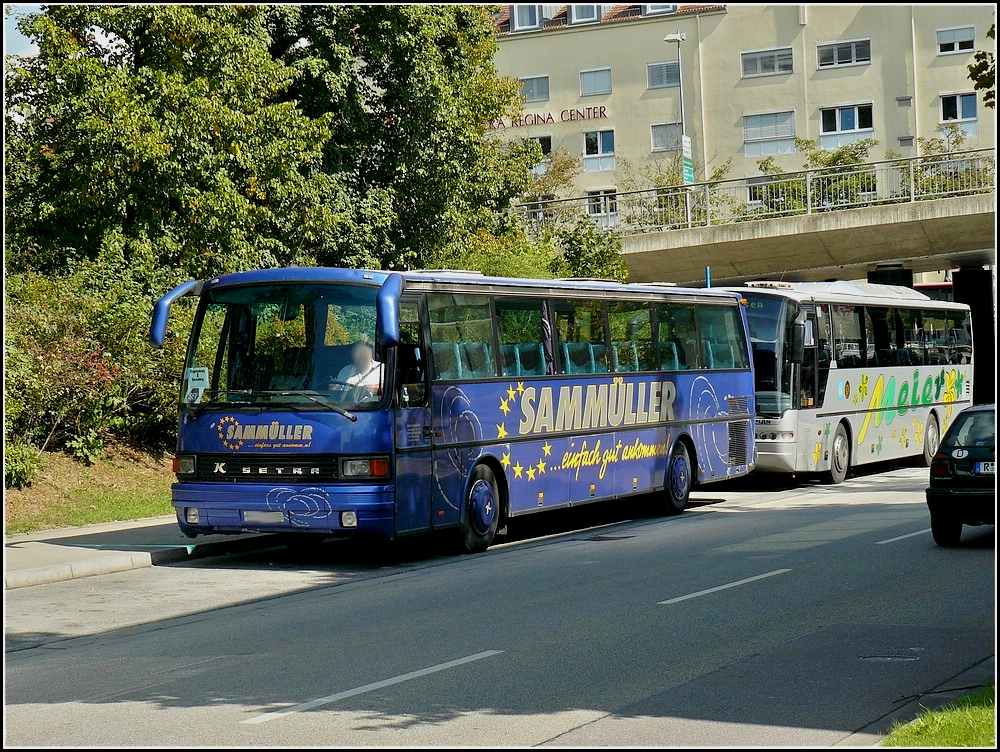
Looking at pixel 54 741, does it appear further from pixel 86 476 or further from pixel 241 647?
pixel 86 476

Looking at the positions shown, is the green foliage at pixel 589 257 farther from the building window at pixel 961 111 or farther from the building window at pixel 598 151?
the building window at pixel 598 151

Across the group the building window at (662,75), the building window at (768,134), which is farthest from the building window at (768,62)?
the building window at (662,75)

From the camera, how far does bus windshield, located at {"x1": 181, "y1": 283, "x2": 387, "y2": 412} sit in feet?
46.0

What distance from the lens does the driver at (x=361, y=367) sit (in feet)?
46.0

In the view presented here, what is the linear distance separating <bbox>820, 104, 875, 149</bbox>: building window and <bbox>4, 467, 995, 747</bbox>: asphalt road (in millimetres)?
48227

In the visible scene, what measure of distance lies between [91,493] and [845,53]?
50836 millimetres

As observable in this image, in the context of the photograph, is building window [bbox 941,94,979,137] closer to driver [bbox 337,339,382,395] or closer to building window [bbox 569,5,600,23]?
building window [bbox 569,5,600,23]

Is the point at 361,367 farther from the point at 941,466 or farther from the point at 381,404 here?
the point at 941,466

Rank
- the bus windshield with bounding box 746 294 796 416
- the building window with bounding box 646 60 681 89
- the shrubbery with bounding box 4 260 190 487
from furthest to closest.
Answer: the building window with bounding box 646 60 681 89 → the bus windshield with bounding box 746 294 796 416 → the shrubbery with bounding box 4 260 190 487

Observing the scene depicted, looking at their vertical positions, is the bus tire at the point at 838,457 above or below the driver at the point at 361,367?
below

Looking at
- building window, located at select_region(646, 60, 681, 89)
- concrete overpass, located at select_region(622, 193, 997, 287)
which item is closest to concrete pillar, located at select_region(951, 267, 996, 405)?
concrete overpass, located at select_region(622, 193, 997, 287)

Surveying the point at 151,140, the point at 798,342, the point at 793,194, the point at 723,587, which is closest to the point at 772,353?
the point at 798,342

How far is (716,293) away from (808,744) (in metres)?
15.3

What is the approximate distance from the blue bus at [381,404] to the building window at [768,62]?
158ft
